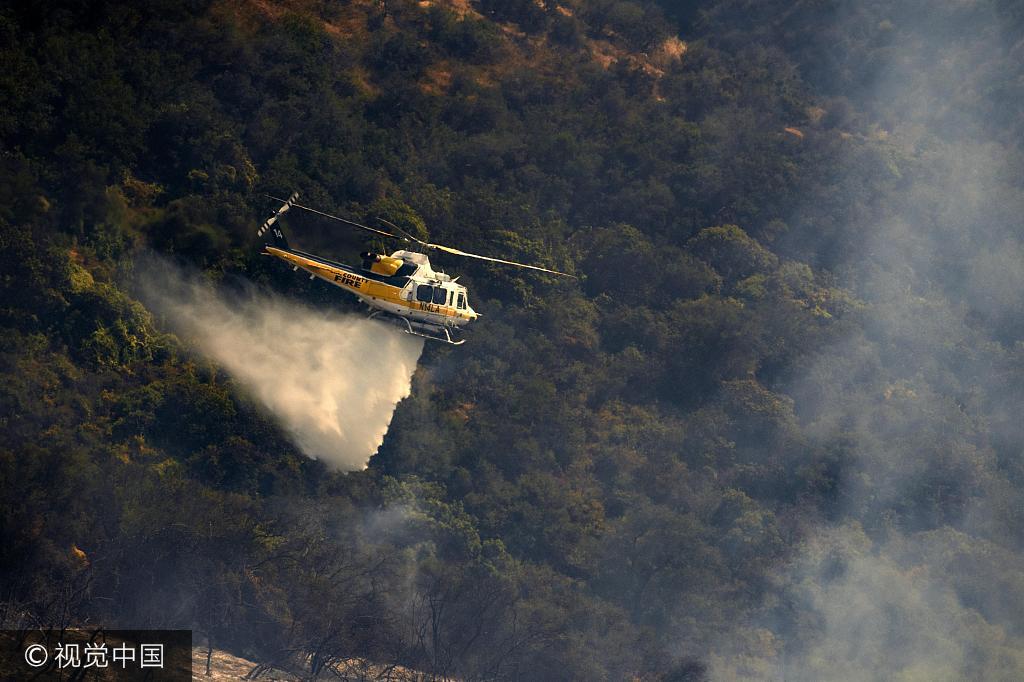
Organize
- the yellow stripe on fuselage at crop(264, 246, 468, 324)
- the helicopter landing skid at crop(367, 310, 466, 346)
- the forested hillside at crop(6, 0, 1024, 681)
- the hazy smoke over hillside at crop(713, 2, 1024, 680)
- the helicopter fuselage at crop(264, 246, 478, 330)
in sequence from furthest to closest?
the hazy smoke over hillside at crop(713, 2, 1024, 680), the forested hillside at crop(6, 0, 1024, 681), the helicopter landing skid at crop(367, 310, 466, 346), the helicopter fuselage at crop(264, 246, 478, 330), the yellow stripe on fuselage at crop(264, 246, 468, 324)

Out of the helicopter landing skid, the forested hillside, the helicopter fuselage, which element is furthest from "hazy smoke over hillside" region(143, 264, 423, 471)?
the helicopter fuselage

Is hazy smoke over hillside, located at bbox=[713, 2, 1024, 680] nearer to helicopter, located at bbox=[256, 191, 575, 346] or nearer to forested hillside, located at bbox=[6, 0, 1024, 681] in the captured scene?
forested hillside, located at bbox=[6, 0, 1024, 681]

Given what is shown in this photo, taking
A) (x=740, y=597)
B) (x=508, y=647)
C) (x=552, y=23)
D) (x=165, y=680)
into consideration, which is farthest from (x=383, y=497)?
(x=552, y=23)

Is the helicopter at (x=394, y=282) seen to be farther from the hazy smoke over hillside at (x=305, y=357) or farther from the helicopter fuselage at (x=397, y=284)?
the hazy smoke over hillside at (x=305, y=357)

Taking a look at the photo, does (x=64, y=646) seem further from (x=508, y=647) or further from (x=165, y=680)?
(x=508, y=647)

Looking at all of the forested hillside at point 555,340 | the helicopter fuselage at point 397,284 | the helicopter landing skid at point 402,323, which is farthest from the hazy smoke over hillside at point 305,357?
the helicopter fuselage at point 397,284
